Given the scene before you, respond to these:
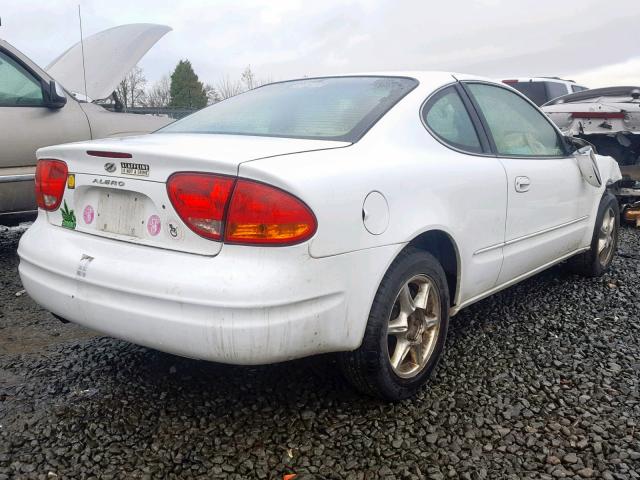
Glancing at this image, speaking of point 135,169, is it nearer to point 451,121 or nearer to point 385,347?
point 385,347

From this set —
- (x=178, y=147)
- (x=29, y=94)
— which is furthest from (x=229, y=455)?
(x=29, y=94)

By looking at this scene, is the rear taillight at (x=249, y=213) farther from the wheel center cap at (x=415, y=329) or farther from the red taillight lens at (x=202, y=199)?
the wheel center cap at (x=415, y=329)

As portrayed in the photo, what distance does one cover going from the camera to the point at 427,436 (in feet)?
7.29

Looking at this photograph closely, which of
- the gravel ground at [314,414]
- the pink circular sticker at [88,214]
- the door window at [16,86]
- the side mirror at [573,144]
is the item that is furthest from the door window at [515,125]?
the door window at [16,86]

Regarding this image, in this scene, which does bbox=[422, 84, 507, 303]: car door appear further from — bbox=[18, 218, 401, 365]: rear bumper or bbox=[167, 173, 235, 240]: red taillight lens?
bbox=[167, 173, 235, 240]: red taillight lens

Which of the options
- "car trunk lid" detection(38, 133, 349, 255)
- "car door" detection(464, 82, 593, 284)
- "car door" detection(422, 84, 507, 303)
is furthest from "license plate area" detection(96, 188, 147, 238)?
"car door" detection(464, 82, 593, 284)

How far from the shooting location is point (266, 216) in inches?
76.1

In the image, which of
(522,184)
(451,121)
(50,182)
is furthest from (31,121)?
(522,184)

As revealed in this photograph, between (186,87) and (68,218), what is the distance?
3776 centimetres

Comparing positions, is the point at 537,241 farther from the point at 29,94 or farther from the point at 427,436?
the point at 29,94

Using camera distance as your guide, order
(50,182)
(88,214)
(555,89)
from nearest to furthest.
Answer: (88,214) → (50,182) → (555,89)

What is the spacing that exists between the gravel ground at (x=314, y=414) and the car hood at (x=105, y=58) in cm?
309

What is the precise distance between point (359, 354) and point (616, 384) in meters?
1.32

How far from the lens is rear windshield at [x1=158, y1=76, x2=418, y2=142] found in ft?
8.14
